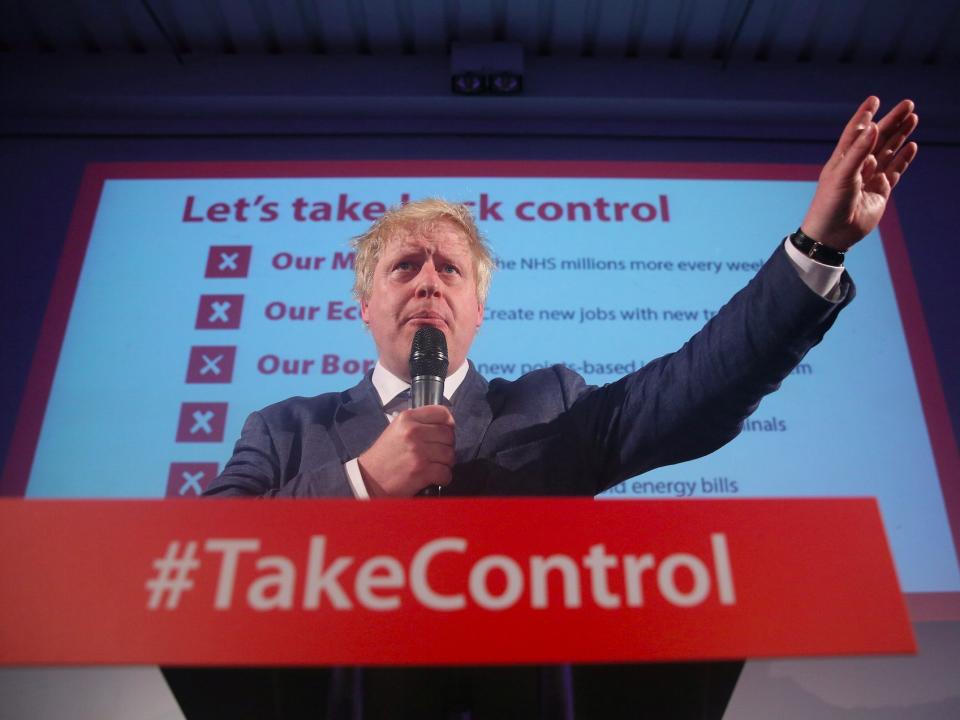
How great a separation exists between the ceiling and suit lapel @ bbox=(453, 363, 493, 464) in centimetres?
170

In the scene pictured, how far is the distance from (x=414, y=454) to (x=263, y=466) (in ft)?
2.11

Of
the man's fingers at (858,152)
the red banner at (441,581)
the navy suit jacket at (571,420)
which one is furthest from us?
the navy suit jacket at (571,420)

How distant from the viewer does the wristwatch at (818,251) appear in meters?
1.26

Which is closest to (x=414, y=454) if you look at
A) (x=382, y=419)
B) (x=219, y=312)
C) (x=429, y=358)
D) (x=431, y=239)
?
(x=429, y=358)

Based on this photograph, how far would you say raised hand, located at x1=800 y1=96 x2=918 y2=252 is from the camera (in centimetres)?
121

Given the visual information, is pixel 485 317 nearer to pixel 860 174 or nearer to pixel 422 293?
pixel 422 293

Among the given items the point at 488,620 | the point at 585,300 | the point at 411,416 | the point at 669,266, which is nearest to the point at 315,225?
the point at 585,300

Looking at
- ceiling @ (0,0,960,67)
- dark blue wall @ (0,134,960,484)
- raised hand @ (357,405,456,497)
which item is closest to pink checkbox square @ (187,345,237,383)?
dark blue wall @ (0,134,960,484)

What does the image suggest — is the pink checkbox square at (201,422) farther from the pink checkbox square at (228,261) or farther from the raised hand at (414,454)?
the raised hand at (414,454)

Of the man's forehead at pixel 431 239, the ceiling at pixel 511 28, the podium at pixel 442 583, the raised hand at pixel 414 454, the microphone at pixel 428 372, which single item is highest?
the ceiling at pixel 511 28

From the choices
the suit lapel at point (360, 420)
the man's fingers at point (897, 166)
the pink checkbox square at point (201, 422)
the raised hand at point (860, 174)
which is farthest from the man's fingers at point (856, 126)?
the pink checkbox square at point (201, 422)

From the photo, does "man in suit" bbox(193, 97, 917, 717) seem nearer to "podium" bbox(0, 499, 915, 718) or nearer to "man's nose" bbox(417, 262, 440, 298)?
"man's nose" bbox(417, 262, 440, 298)

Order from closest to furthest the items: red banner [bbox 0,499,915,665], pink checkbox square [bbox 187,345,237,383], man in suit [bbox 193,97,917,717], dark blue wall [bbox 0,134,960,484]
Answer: red banner [bbox 0,499,915,665], man in suit [bbox 193,97,917,717], pink checkbox square [bbox 187,345,237,383], dark blue wall [bbox 0,134,960,484]

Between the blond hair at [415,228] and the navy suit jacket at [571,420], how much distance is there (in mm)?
272
